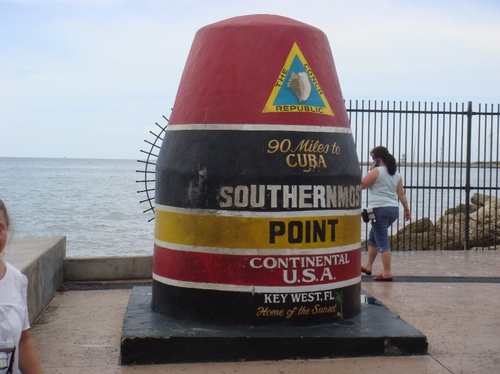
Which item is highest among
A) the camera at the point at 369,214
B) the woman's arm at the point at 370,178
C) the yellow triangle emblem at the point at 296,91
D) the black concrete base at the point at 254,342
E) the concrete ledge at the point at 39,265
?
the yellow triangle emblem at the point at 296,91

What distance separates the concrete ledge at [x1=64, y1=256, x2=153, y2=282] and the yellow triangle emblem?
3883 millimetres

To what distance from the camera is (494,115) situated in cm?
1340

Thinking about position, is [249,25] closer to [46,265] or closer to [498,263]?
[46,265]

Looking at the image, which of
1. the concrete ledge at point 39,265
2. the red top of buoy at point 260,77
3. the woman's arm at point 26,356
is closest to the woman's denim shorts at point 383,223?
the red top of buoy at point 260,77

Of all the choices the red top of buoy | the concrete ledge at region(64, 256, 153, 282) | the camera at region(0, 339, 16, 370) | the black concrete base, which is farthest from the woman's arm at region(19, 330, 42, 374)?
the concrete ledge at region(64, 256, 153, 282)

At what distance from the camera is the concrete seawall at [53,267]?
689cm

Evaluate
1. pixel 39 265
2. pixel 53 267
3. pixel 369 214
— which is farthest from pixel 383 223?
pixel 39 265

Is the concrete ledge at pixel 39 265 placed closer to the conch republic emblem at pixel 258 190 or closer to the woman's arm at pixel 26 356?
the conch republic emblem at pixel 258 190

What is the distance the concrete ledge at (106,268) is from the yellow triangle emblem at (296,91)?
3.88 m

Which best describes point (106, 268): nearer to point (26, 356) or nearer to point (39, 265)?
point (39, 265)

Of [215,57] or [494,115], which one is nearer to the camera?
[215,57]

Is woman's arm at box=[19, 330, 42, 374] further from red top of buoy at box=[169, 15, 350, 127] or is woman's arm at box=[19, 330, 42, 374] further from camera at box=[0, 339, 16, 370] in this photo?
red top of buoy at box=[169, 15, 350, 127]

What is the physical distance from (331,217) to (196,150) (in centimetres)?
124

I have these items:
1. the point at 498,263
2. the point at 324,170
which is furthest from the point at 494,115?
the point at 324,170
